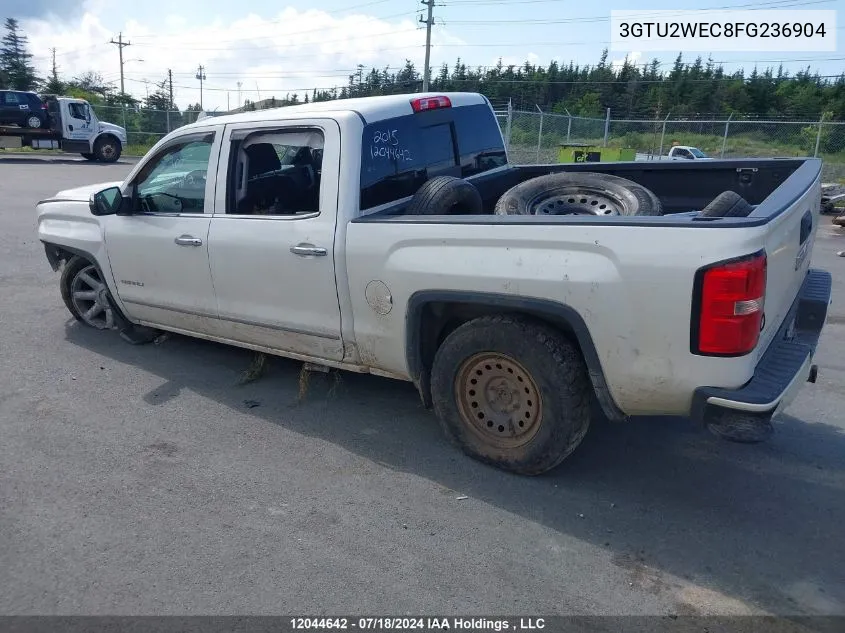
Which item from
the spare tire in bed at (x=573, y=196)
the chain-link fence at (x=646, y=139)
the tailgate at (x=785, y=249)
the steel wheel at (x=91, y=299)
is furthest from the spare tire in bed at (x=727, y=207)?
the chain-link fence at (x=646, y=139)

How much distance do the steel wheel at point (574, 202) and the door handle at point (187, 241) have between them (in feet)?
7.29

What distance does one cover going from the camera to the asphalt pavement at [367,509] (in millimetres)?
2812

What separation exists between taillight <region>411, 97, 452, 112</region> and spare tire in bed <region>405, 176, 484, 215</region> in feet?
1.85

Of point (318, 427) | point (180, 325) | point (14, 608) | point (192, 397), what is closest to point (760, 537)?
point (318, 427)

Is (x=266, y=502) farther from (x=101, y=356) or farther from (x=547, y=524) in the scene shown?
(x=101, y=356)

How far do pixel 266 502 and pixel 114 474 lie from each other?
36.0 inches

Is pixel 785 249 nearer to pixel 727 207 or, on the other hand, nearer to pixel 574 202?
pixel 727 207

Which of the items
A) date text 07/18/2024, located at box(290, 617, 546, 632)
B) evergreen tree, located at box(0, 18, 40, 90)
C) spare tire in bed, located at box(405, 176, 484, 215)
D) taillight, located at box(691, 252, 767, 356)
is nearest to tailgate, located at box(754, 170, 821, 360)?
taillight, located at box(691, 252, 767, 356)

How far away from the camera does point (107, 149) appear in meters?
27.6

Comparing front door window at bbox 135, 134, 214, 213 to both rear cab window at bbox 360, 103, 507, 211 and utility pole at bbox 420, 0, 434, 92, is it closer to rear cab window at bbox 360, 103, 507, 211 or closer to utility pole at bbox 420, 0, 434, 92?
rear cab window at bbox 360, 103, 507, 211

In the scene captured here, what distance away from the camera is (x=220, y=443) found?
13.4ft

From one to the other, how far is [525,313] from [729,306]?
101 centimetres

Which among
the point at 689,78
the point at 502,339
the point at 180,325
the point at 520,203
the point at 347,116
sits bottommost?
the point at 180,325

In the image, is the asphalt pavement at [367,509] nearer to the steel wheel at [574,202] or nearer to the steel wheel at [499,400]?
the steel wheel at [499,400]
